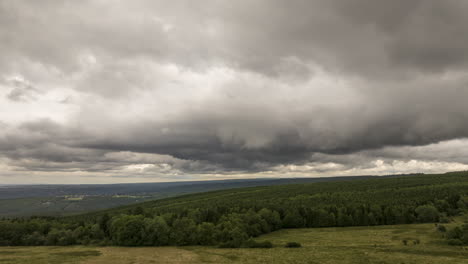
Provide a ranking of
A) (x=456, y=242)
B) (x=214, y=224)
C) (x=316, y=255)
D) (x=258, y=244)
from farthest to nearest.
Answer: (x=214, y=224) < (x=258, y=244) < (x=456, y=242) < (x=316, y=255)

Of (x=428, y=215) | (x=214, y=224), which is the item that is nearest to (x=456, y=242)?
(x=428, y=215)

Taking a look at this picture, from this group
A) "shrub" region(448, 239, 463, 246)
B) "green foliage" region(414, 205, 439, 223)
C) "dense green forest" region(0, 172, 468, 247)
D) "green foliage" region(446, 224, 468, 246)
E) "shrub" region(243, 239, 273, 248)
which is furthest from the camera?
"green foliage" region(414, 205, 439, 223)

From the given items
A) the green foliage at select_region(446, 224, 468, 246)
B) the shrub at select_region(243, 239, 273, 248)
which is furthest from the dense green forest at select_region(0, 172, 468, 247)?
the green foliage at select_region(446, 224, 468, 246)

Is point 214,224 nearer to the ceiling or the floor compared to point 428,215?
nearer to the floor

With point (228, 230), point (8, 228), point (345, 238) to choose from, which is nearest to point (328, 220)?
point (345, 238)

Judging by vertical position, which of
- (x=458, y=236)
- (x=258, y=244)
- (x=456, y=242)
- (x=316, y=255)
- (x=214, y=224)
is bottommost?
(x=214, y=224)

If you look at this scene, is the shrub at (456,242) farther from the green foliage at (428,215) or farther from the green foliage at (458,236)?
the green foliage at (428,215)

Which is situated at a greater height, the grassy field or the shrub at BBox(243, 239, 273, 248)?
the grassy field

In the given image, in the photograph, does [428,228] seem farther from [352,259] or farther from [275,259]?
[275,259]

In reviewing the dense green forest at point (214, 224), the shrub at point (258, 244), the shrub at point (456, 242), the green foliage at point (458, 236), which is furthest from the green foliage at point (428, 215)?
the shrub at point (258, 244)

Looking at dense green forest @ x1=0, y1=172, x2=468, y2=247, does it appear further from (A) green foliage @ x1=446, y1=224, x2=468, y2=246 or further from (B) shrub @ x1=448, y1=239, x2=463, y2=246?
(B) shrub @ x1=448, y1=239, x2=463, y2=246

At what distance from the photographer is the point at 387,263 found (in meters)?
72.9

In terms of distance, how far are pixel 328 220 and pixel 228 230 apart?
73584mm

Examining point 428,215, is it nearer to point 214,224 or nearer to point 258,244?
point 258,244
